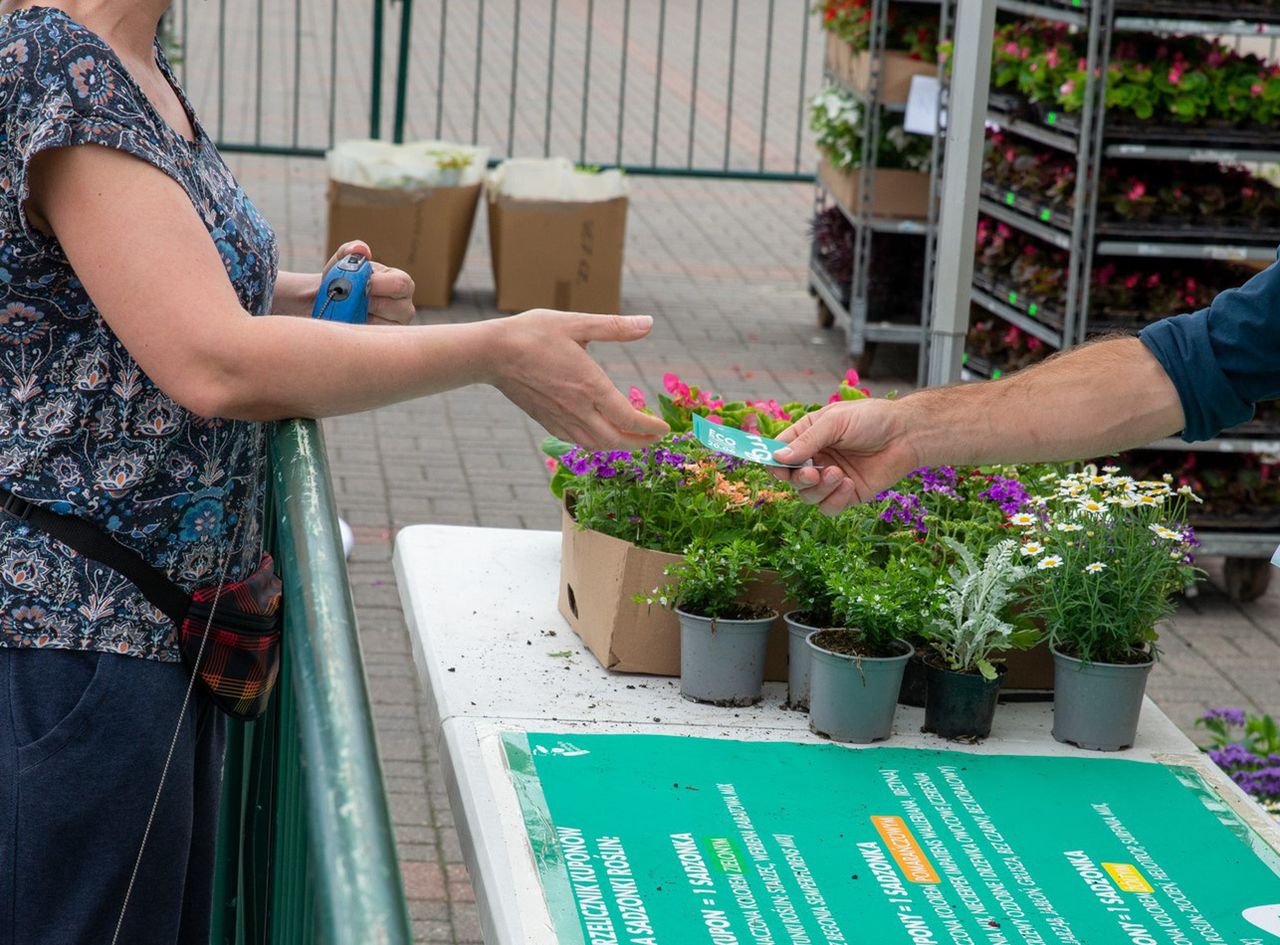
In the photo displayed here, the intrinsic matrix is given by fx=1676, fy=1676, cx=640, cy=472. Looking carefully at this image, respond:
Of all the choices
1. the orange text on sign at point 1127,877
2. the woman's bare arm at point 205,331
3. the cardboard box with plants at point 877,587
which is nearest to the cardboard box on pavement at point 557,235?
the cardboard box with plants at point 877,587

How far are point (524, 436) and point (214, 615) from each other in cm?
497

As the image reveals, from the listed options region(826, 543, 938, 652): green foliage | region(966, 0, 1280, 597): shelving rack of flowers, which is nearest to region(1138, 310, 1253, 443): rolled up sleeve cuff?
region(826, 543, 938, 652): green foliage

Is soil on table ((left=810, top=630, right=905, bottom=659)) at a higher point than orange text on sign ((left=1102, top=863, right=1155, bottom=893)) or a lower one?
higher

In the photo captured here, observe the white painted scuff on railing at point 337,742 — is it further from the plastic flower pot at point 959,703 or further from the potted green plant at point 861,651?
the plastic flower pot at point 959,703

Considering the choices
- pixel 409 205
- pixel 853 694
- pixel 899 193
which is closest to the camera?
pixel 853 694

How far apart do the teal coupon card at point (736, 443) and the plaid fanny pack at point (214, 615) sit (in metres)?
0.58

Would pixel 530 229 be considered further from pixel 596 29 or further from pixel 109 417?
pixel 596 29

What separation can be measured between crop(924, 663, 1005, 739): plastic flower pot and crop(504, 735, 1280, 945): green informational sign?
0.06 meters

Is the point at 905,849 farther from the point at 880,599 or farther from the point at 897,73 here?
the point at 897,73

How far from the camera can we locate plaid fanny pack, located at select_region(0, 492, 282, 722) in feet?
5.80

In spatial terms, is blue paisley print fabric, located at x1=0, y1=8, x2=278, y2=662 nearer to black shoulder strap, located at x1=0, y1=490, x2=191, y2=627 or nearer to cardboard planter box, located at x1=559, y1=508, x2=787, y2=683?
black shoulder strap, located at x1=0, y1=490, x2=191, y2=627

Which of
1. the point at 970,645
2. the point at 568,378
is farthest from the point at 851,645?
the point at 568,378

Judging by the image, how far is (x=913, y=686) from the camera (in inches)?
99.8

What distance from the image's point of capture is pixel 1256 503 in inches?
205
